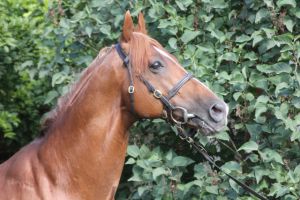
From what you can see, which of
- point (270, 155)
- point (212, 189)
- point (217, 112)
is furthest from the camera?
point (212, 189)

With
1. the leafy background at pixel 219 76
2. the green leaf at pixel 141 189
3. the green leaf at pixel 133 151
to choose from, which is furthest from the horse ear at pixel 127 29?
the green leaf at pixel 141 189

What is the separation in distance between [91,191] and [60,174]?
0.17 m

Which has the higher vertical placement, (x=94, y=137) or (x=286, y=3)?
(x=286, y=3)

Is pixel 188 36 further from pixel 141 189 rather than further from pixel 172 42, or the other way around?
pixel 141 189

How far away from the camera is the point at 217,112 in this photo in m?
3.15

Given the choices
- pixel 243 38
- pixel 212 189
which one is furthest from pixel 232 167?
pixel 243 38

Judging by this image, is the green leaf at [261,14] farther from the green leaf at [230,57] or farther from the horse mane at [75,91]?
the horse mane at [75,91]

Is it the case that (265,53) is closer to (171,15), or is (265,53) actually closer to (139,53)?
(171,15)

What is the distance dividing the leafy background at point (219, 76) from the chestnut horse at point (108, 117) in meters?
0.90

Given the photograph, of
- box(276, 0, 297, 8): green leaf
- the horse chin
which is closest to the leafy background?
box(276, 0, 297, 8): green leaf

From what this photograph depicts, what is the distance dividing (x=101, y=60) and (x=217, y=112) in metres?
0.62

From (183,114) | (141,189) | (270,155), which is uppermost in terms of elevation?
(183,114)

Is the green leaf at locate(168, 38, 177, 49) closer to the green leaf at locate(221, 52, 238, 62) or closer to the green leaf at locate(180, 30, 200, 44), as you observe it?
the green leaf at locate(180, 30, 200, 44)

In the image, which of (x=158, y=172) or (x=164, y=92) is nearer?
(x=164, y=92)
